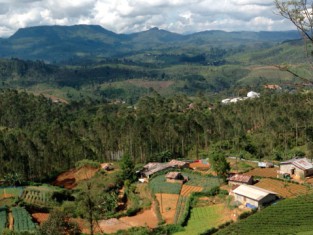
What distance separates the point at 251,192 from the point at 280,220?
7.23m

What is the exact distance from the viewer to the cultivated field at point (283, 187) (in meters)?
46.9

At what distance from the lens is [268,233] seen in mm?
35031

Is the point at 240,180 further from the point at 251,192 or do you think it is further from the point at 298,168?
the point at 298,168

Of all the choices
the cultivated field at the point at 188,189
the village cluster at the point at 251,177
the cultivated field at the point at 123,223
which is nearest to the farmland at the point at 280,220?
the village cluster at the point at 251,177

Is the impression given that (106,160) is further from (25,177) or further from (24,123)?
(24,123)

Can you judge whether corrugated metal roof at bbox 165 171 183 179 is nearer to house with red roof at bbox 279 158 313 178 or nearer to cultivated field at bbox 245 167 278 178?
cultivated field at bbox 245 167 278 178

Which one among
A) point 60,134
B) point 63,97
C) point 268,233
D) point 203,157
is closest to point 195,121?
point 203,157

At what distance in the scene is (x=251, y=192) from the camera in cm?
4453

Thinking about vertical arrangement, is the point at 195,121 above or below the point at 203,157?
above

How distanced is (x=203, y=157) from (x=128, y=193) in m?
26.9

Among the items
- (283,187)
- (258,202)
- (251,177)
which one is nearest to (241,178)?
(251,177)

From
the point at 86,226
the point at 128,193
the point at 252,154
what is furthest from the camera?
the point at 252,154

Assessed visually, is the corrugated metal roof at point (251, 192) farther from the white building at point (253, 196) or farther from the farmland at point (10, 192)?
the farmland at point (10, 192)

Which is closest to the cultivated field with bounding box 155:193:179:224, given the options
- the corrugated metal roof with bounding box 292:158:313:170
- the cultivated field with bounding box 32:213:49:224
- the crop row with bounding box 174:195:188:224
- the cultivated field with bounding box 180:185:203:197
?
the crop row with bounding box 174:195:188:224
